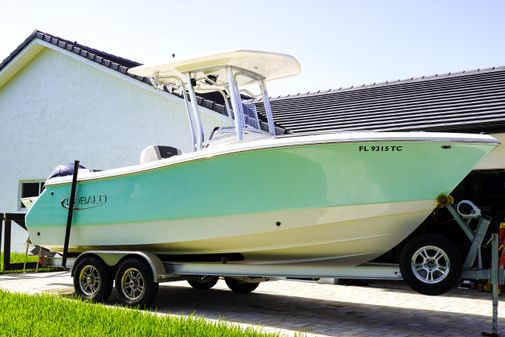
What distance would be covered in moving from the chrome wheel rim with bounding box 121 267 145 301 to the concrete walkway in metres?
0.36

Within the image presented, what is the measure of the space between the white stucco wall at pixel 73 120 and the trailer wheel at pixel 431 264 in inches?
280

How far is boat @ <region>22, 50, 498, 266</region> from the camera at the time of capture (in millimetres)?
5578

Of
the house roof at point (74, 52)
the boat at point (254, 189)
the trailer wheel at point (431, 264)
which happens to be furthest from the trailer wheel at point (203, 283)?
the house roof at point (74, 52)

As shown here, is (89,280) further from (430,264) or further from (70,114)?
(70,114)

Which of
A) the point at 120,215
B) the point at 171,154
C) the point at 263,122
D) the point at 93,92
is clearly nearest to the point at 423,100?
the point at 263,122

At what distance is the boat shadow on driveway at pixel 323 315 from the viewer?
5930 millimetres

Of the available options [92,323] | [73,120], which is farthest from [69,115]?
[92,323]

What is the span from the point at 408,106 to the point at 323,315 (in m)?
5.53

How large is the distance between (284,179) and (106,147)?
8270 mm

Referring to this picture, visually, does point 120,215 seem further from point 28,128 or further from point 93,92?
point 28,128

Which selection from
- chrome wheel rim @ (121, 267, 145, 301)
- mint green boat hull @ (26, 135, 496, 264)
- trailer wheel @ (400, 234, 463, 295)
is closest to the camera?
trailer wheel @ (400, 234, 463, 295)

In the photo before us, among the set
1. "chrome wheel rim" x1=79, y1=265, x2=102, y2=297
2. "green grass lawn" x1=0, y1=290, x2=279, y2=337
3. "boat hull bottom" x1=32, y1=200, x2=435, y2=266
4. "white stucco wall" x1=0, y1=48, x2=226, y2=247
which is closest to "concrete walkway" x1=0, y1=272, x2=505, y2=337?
"chrome wheel rim" x1=79, y1=265, x2=102, y2=297

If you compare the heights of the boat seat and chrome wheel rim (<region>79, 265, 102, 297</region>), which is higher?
the boat seat

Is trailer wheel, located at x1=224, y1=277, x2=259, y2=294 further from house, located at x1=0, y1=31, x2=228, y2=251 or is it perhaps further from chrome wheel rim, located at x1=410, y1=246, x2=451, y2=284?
house, located at x1=0, y1=31, x2=228, y2=251
